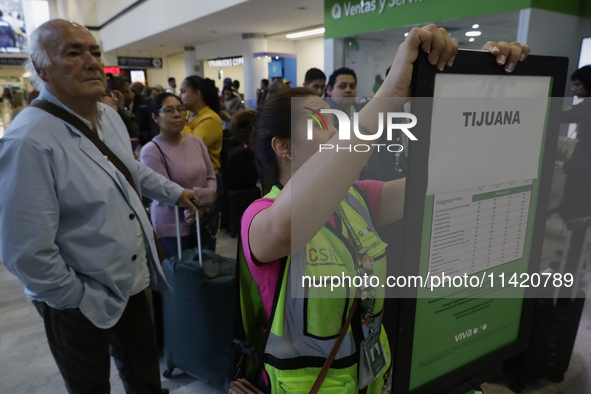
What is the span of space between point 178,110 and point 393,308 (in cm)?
211

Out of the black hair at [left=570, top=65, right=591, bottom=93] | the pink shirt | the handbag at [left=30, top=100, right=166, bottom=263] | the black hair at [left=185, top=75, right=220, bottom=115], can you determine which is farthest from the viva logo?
A: the black hair at [left=570, top=65, right=591, bottom=93]

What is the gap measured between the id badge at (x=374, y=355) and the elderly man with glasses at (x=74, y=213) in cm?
93

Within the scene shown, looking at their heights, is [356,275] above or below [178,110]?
below

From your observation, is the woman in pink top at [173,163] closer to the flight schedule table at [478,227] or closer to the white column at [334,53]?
the flight schedule table at [478,227]

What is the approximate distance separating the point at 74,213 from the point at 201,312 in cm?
88

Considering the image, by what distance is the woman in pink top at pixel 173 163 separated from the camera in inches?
90.7

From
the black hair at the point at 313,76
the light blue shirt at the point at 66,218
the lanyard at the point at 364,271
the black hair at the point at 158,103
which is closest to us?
the lanyard at the point at 364,271

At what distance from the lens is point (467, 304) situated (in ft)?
2.52

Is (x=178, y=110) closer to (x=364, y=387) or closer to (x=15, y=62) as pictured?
(x=364, y=387)

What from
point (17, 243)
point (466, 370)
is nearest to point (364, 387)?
point (466, 370)

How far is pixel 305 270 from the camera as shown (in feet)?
2.80

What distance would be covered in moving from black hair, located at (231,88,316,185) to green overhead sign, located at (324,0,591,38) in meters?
3.58

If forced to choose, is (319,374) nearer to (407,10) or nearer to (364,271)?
(364,271)

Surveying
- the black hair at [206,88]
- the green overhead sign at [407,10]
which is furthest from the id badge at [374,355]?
the green overhead sign at [407,10]
